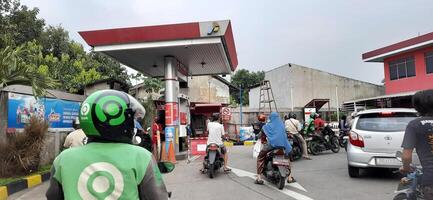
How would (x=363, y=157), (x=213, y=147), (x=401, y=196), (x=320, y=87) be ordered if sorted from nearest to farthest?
(x=401, y=196)
(x=363, y=157)
(x=213, y=147)
(x=320, y=87)

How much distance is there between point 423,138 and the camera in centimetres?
366

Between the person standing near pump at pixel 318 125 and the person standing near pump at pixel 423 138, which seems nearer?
the person standing near pump at pixel 423 138

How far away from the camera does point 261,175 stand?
9.34 m

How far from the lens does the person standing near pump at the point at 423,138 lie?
3564 millimetres

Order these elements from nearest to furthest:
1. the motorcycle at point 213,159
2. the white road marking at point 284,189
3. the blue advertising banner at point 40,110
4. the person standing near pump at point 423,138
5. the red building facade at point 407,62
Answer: the person standing near pump at point 423,138, the white road marking at point 284,189, the motorcycle at point 213,159, the blue advertising banner at point 40,110, the red building facade at point 407,62

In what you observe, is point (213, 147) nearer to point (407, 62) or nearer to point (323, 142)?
point (323, 142)

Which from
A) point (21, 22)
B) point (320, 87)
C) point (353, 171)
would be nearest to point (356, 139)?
point (353, 171)

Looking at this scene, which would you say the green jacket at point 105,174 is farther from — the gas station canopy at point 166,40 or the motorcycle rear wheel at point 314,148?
the motorcycle rear wheel at point 314,148

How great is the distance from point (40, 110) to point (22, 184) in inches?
137

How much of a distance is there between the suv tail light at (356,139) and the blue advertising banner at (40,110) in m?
7.03

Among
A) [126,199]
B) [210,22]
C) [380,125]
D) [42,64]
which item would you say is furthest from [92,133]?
[42,64]

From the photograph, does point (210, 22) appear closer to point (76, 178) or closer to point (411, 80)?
point (76, 178)

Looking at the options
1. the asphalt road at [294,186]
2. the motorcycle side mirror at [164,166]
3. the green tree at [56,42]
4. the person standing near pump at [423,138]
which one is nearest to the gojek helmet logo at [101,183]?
the motorcycle side mirror at [164,166]

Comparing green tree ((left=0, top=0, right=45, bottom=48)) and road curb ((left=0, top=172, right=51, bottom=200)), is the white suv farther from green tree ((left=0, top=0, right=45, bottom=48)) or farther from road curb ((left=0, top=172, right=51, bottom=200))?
green tree ((left=0, top=0, right=45, bottom=48))
